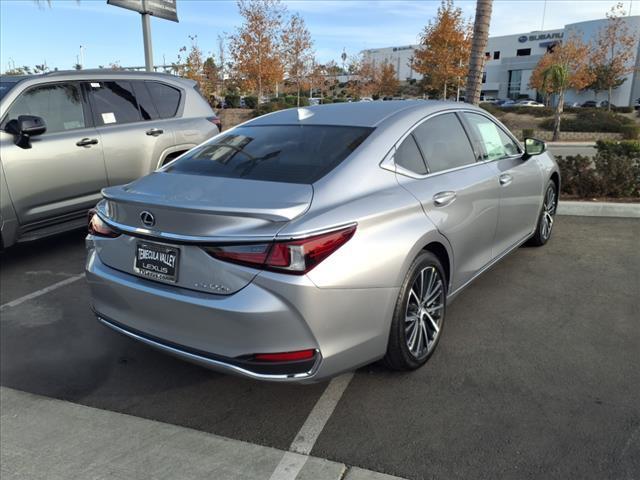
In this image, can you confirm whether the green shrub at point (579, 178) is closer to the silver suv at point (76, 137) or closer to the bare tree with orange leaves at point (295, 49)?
the silver suv at point (76, 137)

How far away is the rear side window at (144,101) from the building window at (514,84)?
3313 inches

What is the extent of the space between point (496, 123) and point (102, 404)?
3.96 meters

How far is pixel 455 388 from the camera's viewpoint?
3141mm

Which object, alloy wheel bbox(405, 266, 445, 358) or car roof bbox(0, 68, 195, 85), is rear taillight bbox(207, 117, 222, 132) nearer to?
car roof bbox(0, 68, 195, 85)

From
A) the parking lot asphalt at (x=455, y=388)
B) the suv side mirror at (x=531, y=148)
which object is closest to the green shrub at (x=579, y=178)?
the suv side mirror at (x=531, y=148)

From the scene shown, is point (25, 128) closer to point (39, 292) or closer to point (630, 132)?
point (39, 292)

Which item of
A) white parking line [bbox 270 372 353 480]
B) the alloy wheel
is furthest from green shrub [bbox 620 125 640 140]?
white parking line [bbox 270 372 353 480]

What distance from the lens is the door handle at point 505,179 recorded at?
432 centimetres

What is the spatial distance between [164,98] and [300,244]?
5.35m

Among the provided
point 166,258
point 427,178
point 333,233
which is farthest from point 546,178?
point 166,258

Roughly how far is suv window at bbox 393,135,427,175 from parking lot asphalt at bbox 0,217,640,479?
1.25 metres

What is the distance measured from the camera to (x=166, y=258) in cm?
272

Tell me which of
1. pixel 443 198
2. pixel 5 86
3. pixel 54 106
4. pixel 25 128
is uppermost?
pixel 5 86

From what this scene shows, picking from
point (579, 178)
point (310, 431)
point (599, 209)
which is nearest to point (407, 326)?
point (310, 431)
